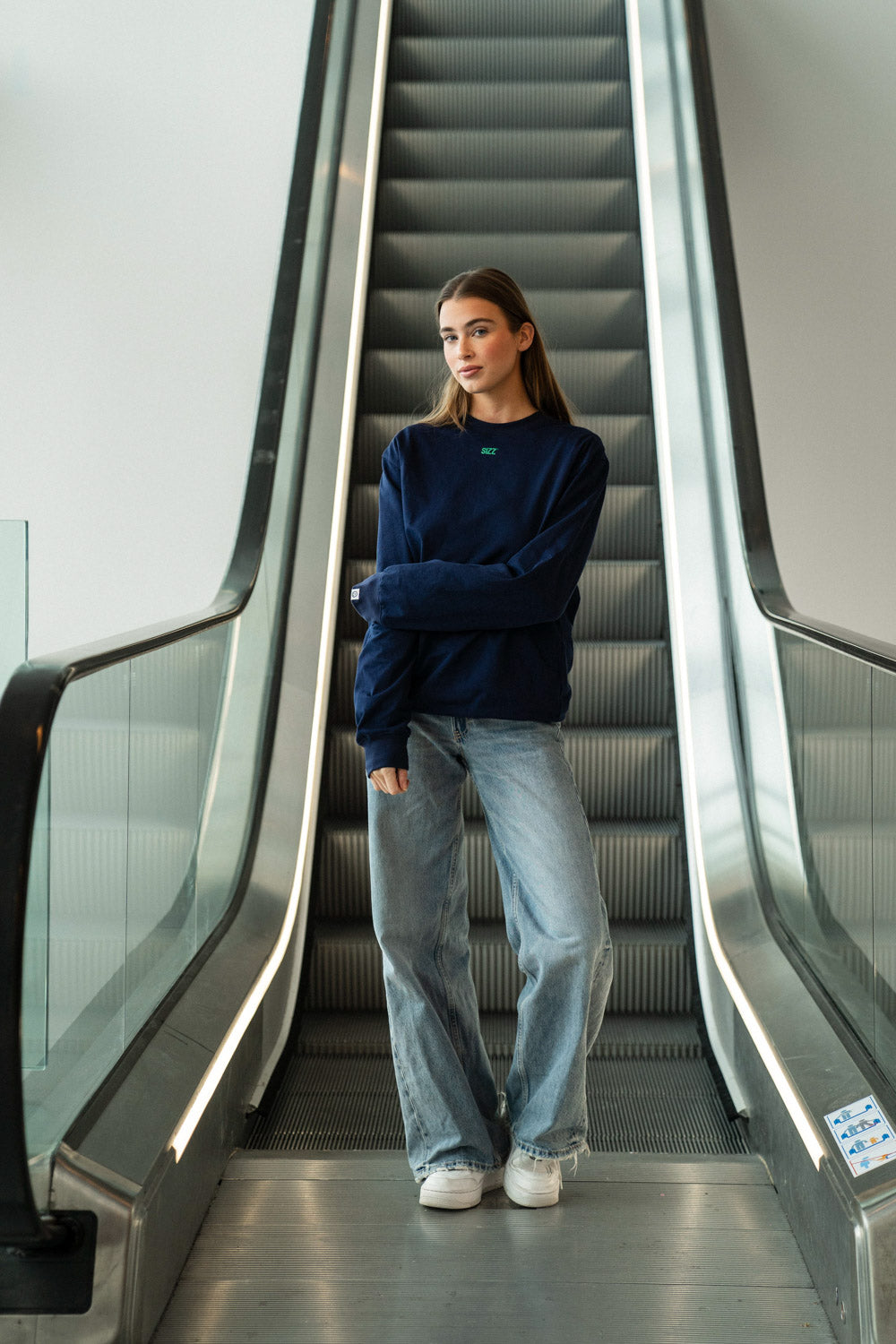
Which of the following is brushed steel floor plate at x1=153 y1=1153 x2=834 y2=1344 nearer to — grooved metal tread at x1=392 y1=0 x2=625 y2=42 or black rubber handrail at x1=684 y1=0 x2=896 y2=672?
black rubber handrail at x1=684 y1=0 x2=896 y2=672

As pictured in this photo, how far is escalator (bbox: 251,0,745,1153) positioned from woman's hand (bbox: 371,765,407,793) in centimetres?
96

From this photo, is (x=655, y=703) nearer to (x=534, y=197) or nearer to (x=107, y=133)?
(x=534, y=197)

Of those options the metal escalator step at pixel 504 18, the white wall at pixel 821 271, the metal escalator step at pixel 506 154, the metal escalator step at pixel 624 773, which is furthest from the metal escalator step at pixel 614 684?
the metal escalator step at pixel 504 18

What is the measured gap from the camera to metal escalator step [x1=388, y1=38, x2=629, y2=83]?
19.9 ft

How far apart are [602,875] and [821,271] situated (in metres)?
4.12

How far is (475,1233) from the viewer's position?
209cm

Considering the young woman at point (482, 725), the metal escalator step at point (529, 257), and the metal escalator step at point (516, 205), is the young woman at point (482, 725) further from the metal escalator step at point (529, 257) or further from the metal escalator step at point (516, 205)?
the metal escalator step at point (516, 205)

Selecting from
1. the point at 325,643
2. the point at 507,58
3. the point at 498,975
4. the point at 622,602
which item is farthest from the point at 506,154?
the point at 498,975

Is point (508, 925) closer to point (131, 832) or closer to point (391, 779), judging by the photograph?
point (391, 779)

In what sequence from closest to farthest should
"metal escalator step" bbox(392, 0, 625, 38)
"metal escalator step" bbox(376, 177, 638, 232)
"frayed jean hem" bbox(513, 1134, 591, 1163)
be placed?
"frayed jean hem" bbox(513, 1134, 591, 1163)
"metal escalator step" bbox(376, 177, 638, 232)
"metal escalator step" bbox(392, 0, 625, 38)

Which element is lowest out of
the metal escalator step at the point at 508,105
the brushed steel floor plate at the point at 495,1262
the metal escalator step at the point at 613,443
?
the brushed steel floor plate at the point at 495,1262

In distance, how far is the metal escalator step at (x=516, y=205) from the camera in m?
5.39

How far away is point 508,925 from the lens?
2164mm

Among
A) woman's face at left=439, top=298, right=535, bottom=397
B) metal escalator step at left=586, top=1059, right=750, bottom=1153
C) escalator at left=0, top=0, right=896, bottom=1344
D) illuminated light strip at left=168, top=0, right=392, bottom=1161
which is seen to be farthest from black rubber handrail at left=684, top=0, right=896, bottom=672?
illuminated light strip at left=168, top=0, right=392, bottom=1161
